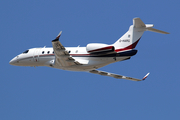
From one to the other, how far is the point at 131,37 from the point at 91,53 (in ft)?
A: 13.4

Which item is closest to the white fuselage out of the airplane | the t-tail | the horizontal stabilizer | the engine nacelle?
the airplane

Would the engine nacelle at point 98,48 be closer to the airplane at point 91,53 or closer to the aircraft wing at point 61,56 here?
the airplane at point 91,53

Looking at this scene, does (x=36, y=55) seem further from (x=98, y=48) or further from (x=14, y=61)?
(x=98, y=48)

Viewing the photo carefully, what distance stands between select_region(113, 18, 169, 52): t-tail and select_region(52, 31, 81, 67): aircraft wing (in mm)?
4442

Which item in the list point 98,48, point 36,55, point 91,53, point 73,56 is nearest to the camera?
point 98,48

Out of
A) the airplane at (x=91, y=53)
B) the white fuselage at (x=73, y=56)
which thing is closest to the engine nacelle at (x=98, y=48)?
the airplane at (x=91, y=53)

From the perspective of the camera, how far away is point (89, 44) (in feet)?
106

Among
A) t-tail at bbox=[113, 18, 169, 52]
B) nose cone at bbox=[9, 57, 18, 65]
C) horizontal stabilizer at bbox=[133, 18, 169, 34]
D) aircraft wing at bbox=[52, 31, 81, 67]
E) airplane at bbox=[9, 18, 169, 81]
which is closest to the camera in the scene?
horizontal stabilizer at bbox=[133, 18, 169, 34]

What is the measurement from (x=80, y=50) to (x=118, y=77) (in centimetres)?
711

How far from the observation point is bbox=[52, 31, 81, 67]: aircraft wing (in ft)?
101

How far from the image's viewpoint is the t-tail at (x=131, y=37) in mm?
30495

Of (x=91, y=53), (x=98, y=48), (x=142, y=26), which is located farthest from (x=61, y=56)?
(x=142, y=26)

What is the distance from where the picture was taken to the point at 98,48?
31500 millimetres

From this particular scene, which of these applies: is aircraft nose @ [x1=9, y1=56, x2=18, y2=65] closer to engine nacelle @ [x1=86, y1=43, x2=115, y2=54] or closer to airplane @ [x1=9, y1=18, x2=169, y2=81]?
airplane @ [x1=9, y1=18, x2=169, y2=81]
